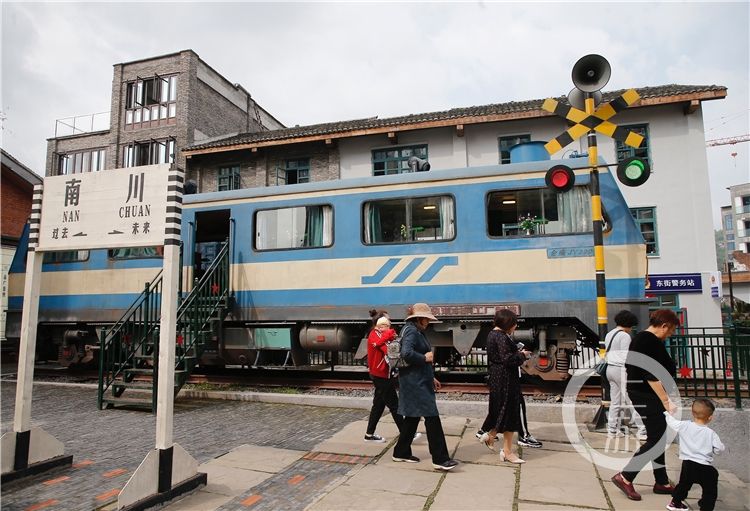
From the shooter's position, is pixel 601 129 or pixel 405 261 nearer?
pixel 601 129

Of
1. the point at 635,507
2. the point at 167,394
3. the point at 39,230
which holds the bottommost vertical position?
the point at 635,507

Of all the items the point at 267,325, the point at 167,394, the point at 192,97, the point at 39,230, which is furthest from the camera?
the point at 192,97

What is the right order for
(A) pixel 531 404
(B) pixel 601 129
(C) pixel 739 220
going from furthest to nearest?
(C) pixel 739 220 < (A) pixel 531 404 < (B) pixel 601 129

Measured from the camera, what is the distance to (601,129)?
6.58 metres

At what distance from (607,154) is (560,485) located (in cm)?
1512

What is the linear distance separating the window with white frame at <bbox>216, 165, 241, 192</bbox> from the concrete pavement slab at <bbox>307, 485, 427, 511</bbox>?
18.5 meters

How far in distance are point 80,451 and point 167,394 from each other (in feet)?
7.52

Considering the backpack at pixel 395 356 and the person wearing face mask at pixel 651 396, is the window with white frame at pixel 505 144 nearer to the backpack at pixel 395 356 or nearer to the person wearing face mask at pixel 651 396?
the backpack at pixel 395 356

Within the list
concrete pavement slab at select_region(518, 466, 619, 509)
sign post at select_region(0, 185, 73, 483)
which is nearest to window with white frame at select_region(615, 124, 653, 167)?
concrete pavement slab at select_region(518, 466, 619, 509)

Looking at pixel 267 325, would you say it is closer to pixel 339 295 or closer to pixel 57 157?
pixel 339 295

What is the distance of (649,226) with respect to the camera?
53.9 ft

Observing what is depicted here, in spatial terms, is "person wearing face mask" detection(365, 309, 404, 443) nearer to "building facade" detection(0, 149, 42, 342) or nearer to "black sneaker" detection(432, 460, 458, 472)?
"black sneaker" detection(432, 460, 458, 472)

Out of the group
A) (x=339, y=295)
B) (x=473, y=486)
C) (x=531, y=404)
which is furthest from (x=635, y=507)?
(x=339, y=295)

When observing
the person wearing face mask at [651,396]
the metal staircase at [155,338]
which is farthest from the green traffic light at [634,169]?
the metal staircase at [155,338]
